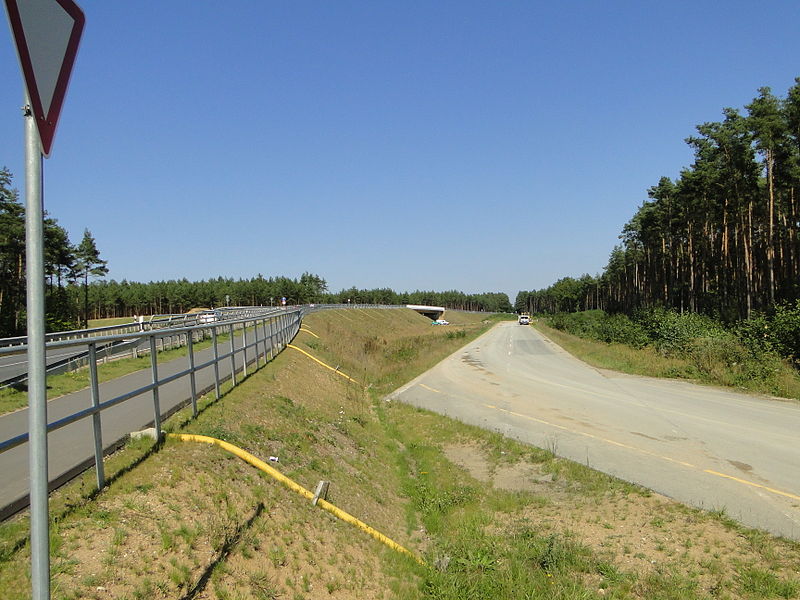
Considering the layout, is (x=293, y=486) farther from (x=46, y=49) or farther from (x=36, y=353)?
(x=46, y=49)

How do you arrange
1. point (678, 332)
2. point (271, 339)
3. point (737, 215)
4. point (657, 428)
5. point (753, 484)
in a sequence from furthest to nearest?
point (737, 215), point (678, 332), point (271, 339), point (657, 428), point (753, 484)

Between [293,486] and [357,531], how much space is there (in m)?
1.08

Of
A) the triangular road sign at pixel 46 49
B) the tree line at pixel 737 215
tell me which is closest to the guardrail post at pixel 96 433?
the triangular road sign at pixel 46 49

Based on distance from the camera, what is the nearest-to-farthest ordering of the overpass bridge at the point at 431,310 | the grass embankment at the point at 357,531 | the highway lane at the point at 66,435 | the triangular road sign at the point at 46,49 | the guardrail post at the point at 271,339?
the triangular road sign at the point at 46,49 → the grass embankment at the point at 357,531 → the highway lane at the point at 66,435 → the guardrail post at the point at 271,339 → the overpass bridge at the point at 431,310

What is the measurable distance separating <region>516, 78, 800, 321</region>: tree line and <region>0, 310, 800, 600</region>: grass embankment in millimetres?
24962

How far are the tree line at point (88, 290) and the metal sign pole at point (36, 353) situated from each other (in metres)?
48.2

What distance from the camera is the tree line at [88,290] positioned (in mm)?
46200

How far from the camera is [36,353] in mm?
2064

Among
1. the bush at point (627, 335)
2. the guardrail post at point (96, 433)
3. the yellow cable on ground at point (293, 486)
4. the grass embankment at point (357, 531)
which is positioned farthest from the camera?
the bush at point (627, 335)

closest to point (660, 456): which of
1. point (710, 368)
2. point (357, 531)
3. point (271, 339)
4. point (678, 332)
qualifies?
point (357, 531)

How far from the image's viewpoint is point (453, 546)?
302 inches

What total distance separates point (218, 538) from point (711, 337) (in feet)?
93.2

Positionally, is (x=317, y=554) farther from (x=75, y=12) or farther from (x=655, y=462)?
(x=655, y=462)

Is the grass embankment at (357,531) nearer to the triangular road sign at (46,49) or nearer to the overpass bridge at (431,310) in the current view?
the triangular road sign at (46,49)
